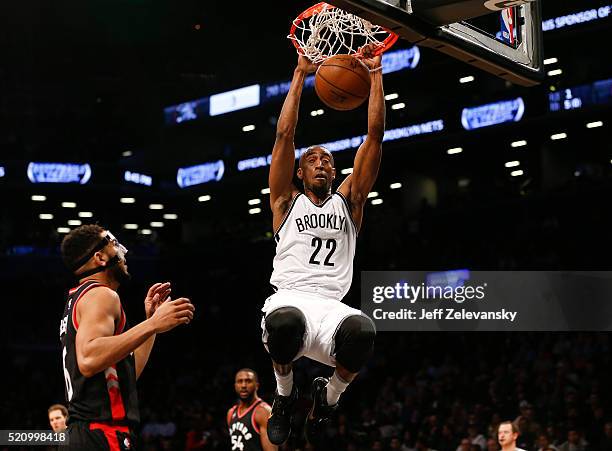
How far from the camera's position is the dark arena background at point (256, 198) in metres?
16.9

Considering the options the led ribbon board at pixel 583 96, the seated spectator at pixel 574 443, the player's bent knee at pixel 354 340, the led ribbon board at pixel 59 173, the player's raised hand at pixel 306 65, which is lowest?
the seated spectator at pixel 574 443

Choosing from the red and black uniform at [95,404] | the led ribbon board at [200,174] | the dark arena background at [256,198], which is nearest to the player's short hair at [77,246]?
the red and black uniform at [95,404]

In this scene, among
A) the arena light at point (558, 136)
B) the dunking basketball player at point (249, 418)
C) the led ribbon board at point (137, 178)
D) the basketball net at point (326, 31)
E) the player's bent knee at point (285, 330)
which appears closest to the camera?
the player's bent knee at point (285, 330)

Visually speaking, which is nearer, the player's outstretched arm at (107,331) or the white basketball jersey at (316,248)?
the player's outstretched arm at (107,331)

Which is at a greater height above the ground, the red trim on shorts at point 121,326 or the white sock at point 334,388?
the red trim on shorts at point 121,326

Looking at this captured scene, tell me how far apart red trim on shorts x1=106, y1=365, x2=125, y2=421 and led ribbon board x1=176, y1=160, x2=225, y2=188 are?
31110 mm

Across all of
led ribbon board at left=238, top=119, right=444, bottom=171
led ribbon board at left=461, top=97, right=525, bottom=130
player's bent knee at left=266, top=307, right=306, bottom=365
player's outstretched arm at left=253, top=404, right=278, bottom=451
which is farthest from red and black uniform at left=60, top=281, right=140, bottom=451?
led ribbon board at left=238, top=119, right=444, bottom=171

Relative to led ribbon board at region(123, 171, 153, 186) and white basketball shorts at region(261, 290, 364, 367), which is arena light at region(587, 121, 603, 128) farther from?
white basketball shorts at region(261, 290, 364, 367)

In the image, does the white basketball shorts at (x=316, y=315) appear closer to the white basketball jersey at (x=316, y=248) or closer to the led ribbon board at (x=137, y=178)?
the white basketball jersey at (x=316, y=248)

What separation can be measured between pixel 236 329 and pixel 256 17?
13.9 metres

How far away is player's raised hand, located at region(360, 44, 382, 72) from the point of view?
619 centimetres

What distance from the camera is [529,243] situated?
2133cm

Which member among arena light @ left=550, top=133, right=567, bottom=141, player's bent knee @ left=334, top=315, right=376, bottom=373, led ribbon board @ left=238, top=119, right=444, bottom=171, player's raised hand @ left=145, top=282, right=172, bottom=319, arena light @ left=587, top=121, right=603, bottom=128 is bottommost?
player's bent knee @ left=334, top=315, right=376, bottom=373

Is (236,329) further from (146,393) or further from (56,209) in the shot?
(56,209)
